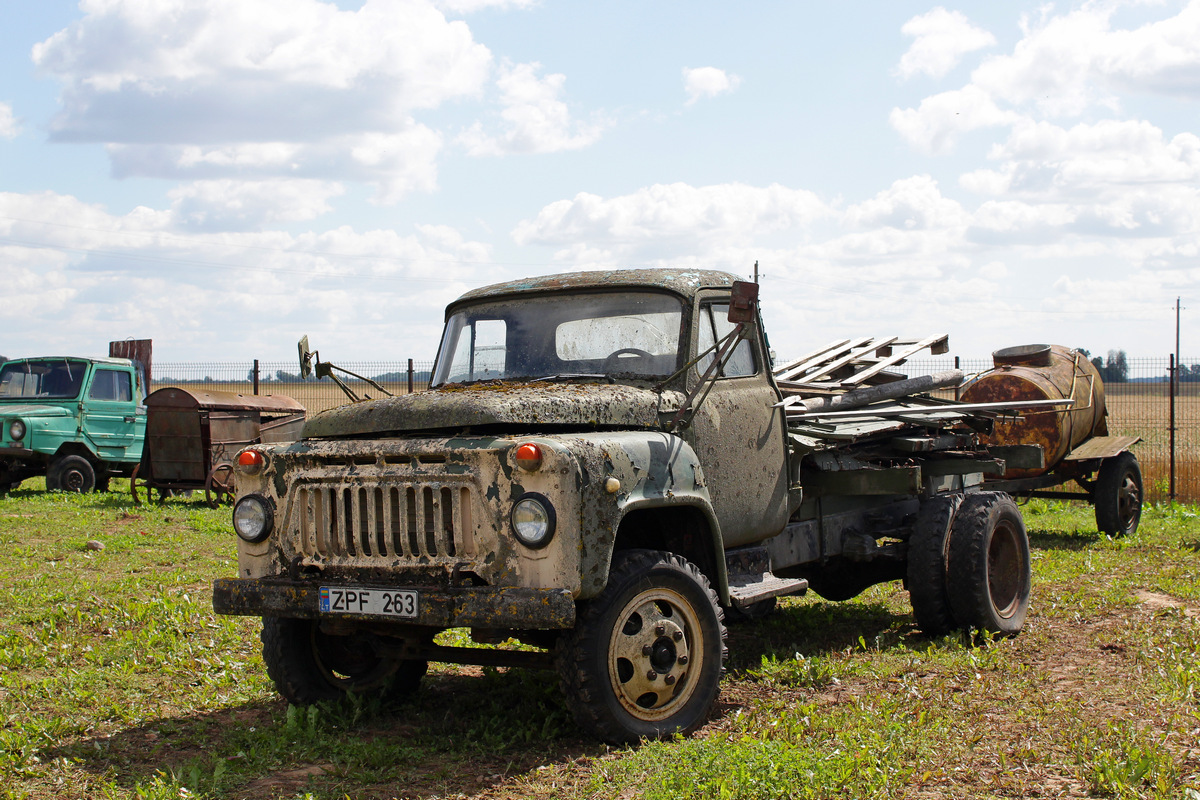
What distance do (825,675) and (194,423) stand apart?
11700 millimetres

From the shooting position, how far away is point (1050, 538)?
12766 millimetres

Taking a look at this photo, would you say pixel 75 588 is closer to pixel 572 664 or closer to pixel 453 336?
pixel 453 336

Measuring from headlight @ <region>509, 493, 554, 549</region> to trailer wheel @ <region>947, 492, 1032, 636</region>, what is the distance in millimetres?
3499

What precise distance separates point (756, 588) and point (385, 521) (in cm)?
202

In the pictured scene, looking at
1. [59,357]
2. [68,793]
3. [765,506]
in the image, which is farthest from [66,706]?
[59,357]

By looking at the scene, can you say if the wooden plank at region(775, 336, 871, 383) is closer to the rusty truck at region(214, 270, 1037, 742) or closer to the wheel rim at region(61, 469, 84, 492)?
the rusty truck at region(214, 270, 1037, 742)

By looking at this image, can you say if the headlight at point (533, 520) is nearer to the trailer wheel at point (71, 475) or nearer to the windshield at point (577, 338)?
the windshield at point (577, 338)

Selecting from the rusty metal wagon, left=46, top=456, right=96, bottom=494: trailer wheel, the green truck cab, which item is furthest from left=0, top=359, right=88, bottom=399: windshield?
the rusty metal wagon

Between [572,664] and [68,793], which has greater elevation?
[572,664]

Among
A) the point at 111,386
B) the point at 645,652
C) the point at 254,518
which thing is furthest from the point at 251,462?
the point at 111,386

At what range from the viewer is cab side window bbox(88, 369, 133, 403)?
17.4 m

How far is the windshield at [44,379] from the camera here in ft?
56.6

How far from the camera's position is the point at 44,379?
17.3 m

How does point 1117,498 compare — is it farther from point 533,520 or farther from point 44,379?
point 44,379
